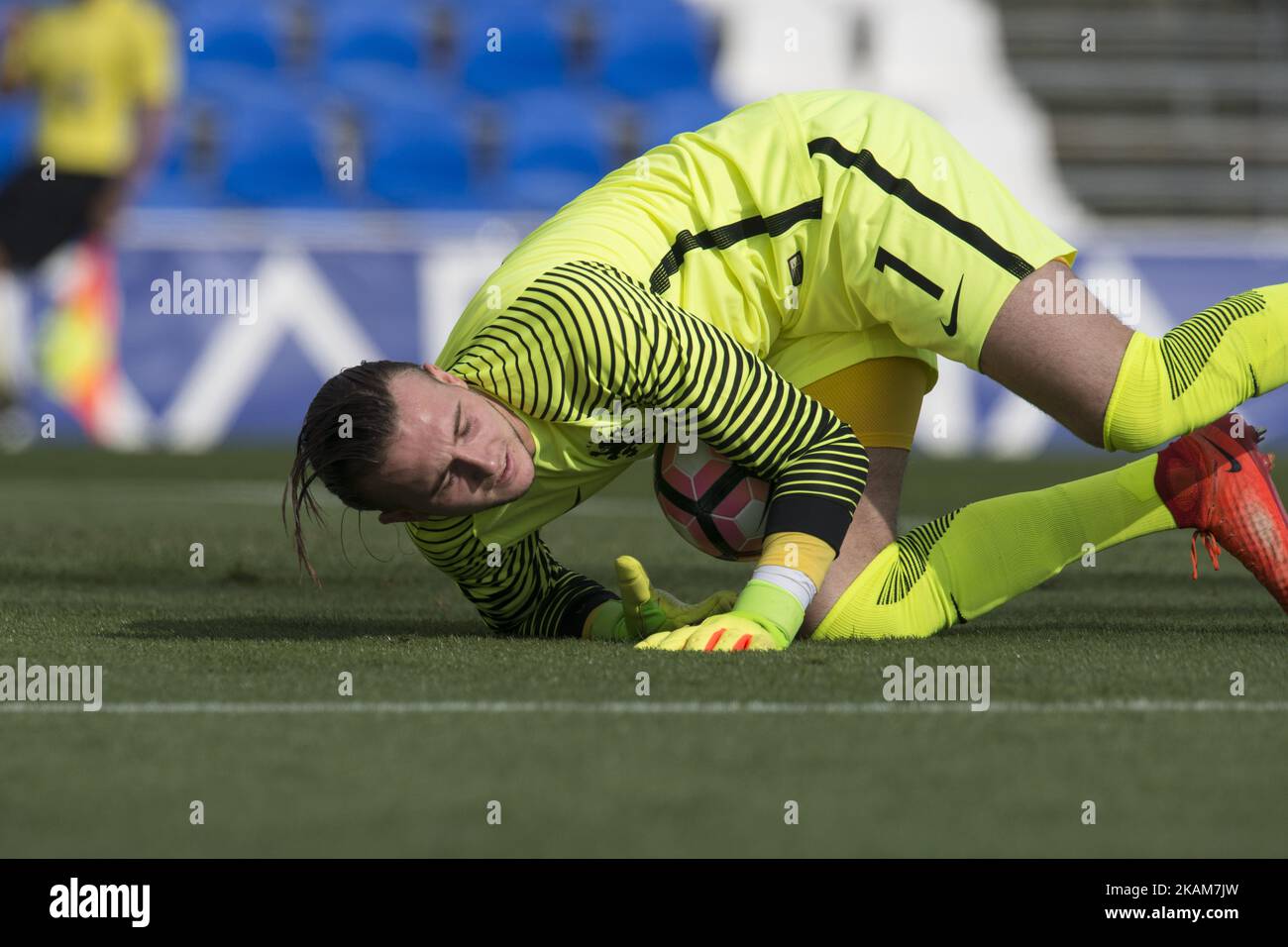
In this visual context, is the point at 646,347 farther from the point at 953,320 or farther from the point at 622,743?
the point at 622,743

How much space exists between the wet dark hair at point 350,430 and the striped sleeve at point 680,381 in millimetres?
270

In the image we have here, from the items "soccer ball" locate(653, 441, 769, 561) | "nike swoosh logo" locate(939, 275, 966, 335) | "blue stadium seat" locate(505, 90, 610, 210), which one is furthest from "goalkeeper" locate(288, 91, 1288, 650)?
"blue stadium seat" locate(505, 90, 610, 210)

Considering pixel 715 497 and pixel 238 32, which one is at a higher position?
pixel 238 32

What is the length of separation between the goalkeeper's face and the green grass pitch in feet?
1.07

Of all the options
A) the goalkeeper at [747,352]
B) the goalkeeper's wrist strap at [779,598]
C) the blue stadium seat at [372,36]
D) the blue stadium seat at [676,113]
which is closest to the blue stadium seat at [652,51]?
the blue stadium seat at [676,113]

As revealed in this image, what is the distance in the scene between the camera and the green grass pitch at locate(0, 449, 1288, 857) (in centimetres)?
223

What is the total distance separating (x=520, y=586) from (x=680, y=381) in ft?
2.37

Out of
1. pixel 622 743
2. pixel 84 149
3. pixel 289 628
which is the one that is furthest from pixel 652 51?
pixel 622 743

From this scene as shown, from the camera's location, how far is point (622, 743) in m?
2.68

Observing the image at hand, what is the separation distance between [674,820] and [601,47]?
12853 millimetres

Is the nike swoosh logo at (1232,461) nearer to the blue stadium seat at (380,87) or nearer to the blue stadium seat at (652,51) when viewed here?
the blue stadium seat at (380,87)

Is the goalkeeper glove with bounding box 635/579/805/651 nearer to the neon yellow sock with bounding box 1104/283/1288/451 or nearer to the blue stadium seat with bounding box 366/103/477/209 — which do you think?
the neon yellow sock with bounding box 1104/283/1288/451
